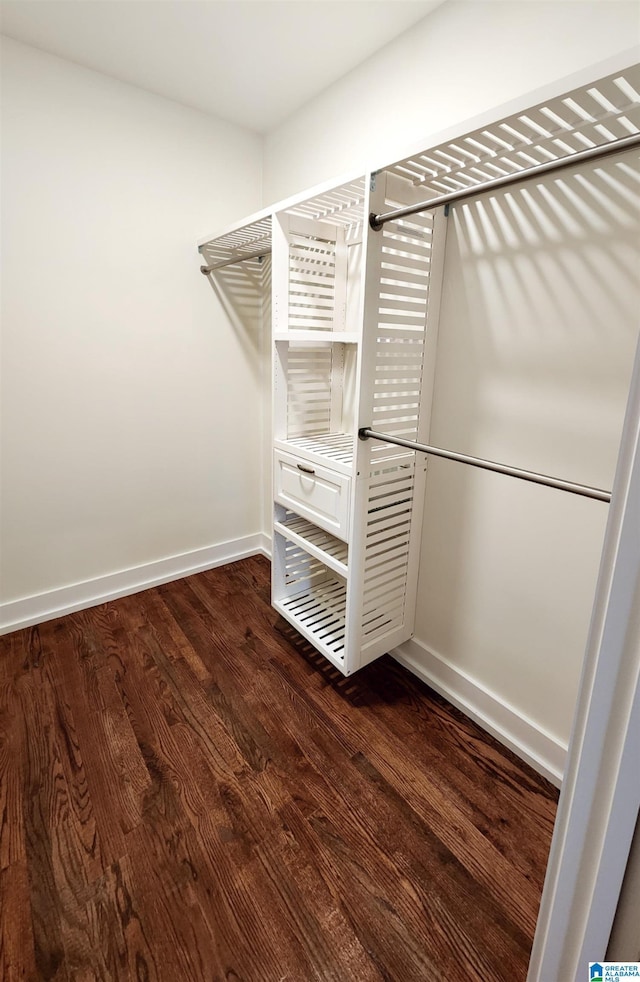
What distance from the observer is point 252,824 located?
1.32 metres

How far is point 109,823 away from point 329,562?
41.3 inches

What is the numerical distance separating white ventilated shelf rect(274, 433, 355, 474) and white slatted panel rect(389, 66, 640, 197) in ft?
2.82

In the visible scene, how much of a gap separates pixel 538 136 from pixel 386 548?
127 centimetres

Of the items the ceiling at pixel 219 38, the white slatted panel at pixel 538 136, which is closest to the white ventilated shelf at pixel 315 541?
the white slatted panel at pixel 538 136

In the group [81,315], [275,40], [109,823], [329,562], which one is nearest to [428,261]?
[275,40]

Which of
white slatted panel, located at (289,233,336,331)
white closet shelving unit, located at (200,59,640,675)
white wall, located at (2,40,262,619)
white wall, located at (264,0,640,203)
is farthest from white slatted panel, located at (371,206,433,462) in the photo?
white wall, located at (2,40,262,619)

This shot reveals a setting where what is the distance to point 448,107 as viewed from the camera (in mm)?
1449

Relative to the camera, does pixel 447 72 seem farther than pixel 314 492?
No

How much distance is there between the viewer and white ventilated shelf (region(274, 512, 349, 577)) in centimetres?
181

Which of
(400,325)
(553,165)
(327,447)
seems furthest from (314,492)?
(553,165)

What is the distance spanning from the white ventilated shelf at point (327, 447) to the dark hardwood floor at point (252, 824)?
913mm

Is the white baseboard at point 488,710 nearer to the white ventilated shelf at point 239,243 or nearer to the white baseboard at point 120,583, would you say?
the white baseboard at point 120,583

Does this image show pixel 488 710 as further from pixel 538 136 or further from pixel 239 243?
pixel 239 243

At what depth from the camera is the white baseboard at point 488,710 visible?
148 cm
